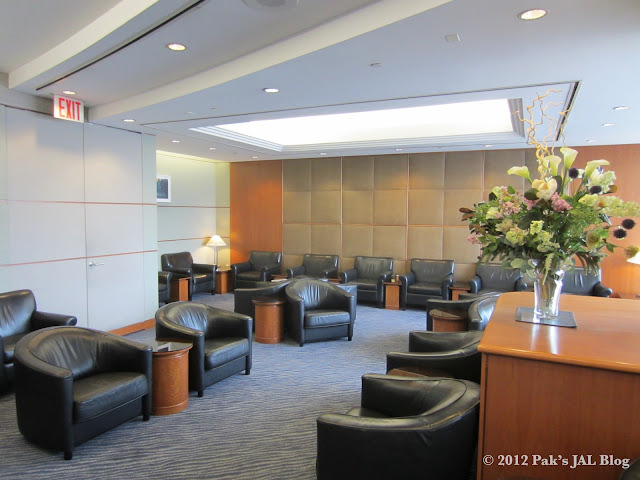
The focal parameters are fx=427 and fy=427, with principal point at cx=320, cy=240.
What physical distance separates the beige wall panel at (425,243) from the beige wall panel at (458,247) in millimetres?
122

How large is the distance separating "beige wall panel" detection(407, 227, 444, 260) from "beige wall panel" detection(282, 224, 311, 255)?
2263 mm

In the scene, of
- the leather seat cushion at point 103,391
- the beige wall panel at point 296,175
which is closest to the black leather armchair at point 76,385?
the leather seat cushion at point 103,391

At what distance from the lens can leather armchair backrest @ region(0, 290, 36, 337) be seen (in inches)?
175

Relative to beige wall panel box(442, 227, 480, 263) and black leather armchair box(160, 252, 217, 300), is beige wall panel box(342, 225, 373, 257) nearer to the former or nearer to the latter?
beige wall panel box(442, 227, 480, 263)

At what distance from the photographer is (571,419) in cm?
182

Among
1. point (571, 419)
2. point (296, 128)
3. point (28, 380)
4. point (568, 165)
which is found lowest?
point (28, 380)

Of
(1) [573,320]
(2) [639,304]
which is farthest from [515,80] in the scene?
(1) [573,320]

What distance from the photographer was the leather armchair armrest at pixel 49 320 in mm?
4551

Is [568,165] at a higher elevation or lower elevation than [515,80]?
lower

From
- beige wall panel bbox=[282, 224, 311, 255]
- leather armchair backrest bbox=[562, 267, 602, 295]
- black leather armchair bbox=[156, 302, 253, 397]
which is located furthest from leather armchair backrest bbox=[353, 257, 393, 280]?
black leather armchair bbox=[156, 302, 253, 397]

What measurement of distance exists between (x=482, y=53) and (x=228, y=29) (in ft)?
6.20

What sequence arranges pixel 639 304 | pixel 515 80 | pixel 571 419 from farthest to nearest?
pixel 515 80
pixel 639 304
pixel 571 419

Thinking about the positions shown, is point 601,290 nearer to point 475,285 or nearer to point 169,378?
point 475,285

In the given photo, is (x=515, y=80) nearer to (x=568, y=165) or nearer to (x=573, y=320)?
(x=568, y=165)
